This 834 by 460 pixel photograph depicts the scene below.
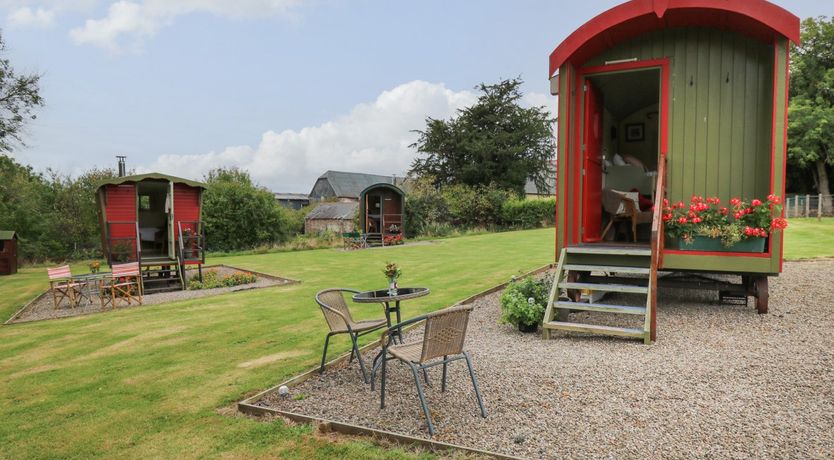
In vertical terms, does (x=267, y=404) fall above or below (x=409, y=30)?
below

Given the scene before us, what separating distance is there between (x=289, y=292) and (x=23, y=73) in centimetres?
1516

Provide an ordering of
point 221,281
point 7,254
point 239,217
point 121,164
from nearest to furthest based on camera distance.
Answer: point 221,281 → point 7,254 → point 239,217 → point 121,164

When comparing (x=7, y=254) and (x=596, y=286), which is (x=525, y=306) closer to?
(x=596, y=286)

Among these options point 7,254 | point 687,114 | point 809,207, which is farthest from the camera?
point 809,207

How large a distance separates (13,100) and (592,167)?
65.1 ft

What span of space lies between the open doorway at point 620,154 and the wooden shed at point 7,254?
18.3 metres

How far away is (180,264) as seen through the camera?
11.6 m

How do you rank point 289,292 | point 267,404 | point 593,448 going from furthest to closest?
1. point 289,292
2. point 267,404
3. point 593,448

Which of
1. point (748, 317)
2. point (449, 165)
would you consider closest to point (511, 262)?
point (748, 317)

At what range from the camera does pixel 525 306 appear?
5.77 m

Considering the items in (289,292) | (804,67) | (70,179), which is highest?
(804,67)

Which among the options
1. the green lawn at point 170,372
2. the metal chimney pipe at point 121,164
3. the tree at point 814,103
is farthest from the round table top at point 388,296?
the tree at point 814,103

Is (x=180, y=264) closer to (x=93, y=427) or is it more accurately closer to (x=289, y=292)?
(x=289, y=292)

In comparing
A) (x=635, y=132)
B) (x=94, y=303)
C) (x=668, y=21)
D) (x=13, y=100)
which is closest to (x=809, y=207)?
(x=635, y=132)
